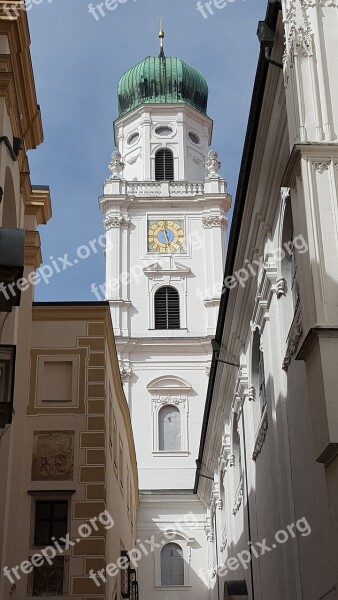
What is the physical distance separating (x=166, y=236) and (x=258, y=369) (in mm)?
27183

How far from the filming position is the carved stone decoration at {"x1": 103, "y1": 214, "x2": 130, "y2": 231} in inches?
1821

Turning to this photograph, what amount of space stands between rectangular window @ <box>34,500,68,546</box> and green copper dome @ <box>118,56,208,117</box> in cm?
3603

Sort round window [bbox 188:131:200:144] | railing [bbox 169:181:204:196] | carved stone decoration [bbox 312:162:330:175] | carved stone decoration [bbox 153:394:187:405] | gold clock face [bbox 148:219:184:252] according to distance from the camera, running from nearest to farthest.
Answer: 1. carved stone decoration [bbox 312:162:330:175]
2. carved stone decoration [bbox 153:394:187:405]
3. gold clock face [bbox 148:219:184:252]
4. railing [bbox 169:181:204:196]
5. round window [bbox 188:131:200:144]

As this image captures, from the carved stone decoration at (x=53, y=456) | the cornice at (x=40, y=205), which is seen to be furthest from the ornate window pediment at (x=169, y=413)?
the cornice at (x=40, y=205)

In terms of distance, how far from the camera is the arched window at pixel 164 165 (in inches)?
1954

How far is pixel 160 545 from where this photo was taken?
127 ft

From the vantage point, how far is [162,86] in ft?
176

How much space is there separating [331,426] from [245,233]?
828 centimetres

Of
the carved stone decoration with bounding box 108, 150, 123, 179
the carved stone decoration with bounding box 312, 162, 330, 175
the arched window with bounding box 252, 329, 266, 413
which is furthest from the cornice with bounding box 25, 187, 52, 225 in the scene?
the carved stone decoration with bounding box 108, 150, 123, 179

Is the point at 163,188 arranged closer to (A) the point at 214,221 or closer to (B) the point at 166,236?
(B) the point at 166,236

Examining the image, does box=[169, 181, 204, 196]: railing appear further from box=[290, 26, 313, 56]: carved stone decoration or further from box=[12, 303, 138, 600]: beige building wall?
box=[290, 26, 313, 56]: carved stone decoration

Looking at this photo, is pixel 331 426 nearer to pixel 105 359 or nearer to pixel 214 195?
pixel 105 359

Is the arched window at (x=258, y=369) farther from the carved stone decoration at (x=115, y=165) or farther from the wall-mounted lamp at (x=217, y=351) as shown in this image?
the carved stone decoration at (x=115, y=165)

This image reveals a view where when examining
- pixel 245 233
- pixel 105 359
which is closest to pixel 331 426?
pixel 245 233
